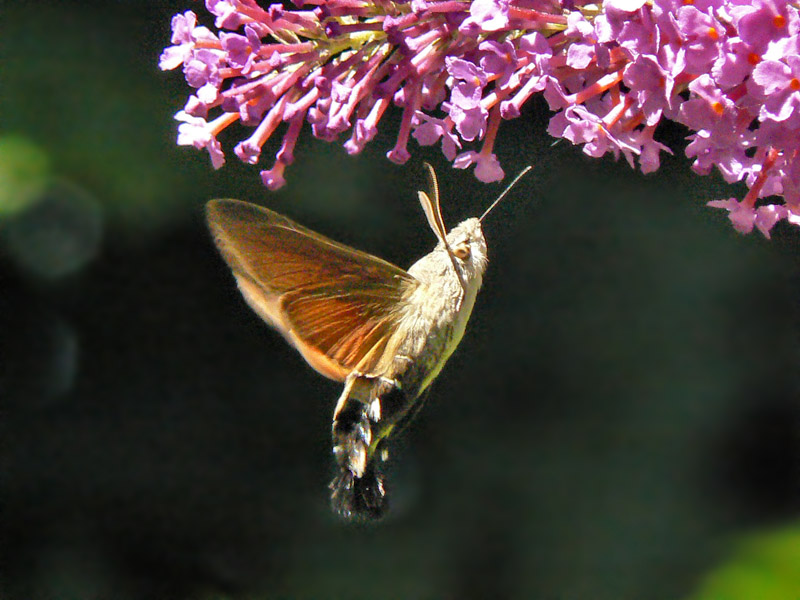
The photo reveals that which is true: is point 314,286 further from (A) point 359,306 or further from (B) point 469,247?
(B) point 469,247

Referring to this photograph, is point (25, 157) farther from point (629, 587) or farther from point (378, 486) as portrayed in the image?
point (629, 587)

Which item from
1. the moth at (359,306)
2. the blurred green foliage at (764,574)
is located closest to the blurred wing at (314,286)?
the moth at (359,306)

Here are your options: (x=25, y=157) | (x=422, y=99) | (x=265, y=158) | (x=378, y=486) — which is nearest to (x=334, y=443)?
(x=378, y=486)

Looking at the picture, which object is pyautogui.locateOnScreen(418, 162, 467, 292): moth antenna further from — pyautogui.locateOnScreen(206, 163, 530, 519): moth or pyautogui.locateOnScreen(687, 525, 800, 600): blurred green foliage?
pyautogui.locateOnScreen(687, 525, 800, 600): blurred green foliage

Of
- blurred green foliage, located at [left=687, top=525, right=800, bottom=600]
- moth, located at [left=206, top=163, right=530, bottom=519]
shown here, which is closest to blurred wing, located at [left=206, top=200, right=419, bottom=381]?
moth, located at [left=206, top=163, right=530, bottom=519]

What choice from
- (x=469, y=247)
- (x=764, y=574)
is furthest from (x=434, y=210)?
(x=764, y=574)
